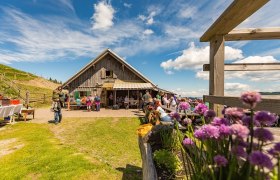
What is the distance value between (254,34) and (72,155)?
6028 millimetres

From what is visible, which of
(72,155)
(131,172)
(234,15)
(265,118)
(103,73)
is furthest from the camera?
(103,73)

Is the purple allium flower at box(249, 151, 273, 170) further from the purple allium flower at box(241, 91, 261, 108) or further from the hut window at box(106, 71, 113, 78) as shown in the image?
the hut window at box(106, 71, 113, 78)

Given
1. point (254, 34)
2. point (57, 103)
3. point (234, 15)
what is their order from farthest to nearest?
point (57, 103)
point (254, 34)
point (234, 15)

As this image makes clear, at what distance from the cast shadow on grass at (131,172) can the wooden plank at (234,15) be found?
3832 millimetres

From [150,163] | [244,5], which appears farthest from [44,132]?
[244,5]

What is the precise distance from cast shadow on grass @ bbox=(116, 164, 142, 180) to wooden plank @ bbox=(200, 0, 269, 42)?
3.83m

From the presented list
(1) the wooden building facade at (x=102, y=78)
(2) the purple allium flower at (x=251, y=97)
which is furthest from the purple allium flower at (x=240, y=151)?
(1) the wooden building facade at (x=102, y=78)

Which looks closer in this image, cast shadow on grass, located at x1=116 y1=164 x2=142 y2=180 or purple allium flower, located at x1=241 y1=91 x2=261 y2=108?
purple allium flower, located at x1=241 y1=91 x2=261 y2=108

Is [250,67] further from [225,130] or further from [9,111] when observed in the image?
[9,111]

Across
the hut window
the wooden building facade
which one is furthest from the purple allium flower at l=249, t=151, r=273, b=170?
the hut window

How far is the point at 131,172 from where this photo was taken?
563 cm

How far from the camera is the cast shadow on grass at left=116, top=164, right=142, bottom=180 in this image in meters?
5.30

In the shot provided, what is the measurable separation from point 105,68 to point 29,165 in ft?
65.4

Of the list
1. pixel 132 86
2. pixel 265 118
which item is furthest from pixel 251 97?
pixel 132 86
